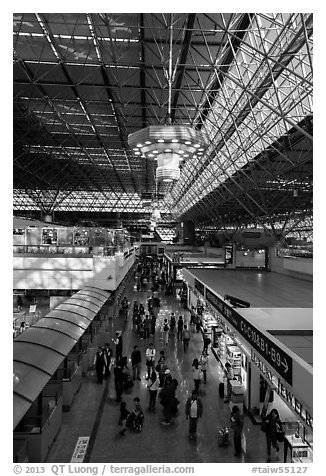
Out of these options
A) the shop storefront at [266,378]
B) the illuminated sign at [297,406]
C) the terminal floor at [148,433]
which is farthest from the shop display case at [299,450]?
the illuminated sign at [297,406]

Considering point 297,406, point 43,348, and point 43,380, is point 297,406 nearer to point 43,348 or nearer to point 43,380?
point 43,380

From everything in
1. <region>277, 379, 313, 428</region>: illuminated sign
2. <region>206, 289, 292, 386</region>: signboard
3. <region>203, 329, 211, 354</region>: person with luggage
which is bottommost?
<region>203, 329, 211, 354</region>: person with luggage

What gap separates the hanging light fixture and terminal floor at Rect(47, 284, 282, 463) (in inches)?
266

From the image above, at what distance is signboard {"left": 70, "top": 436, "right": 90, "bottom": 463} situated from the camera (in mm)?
7805

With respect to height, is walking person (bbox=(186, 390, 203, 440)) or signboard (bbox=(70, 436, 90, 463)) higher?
walking person (bbox=(186, 390, 203, 440))

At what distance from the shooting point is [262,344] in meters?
6.64

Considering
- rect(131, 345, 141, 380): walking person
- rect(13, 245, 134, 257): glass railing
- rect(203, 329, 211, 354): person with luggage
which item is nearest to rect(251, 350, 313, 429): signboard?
rect(131, 345, 141, 380): walking person

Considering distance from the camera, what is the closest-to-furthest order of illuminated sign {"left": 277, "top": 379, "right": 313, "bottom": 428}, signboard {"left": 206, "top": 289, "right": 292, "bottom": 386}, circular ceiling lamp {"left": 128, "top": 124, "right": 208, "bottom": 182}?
1. illuminated sign {"left": 277, "top": 379, "right": 313, "bottom": 428}
2. signboard {"left": 206, "top": 289, "right": 292, "bottom": 386}
3. circular ceiling lamp {"left": 128, "top": 124, "right": 208, "bottom": 182}

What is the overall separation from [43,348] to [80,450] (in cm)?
243

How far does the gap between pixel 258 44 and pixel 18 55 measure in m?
11.3

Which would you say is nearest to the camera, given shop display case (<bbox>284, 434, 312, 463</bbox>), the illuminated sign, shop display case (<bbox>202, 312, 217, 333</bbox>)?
the illuminated sign

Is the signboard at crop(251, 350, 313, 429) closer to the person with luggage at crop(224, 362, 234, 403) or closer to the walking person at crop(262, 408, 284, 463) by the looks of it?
the walking person at crop(262, 408, 284, 463)

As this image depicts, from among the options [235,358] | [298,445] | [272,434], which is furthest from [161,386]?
[298,445]

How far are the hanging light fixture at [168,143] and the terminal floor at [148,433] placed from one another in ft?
22.1
